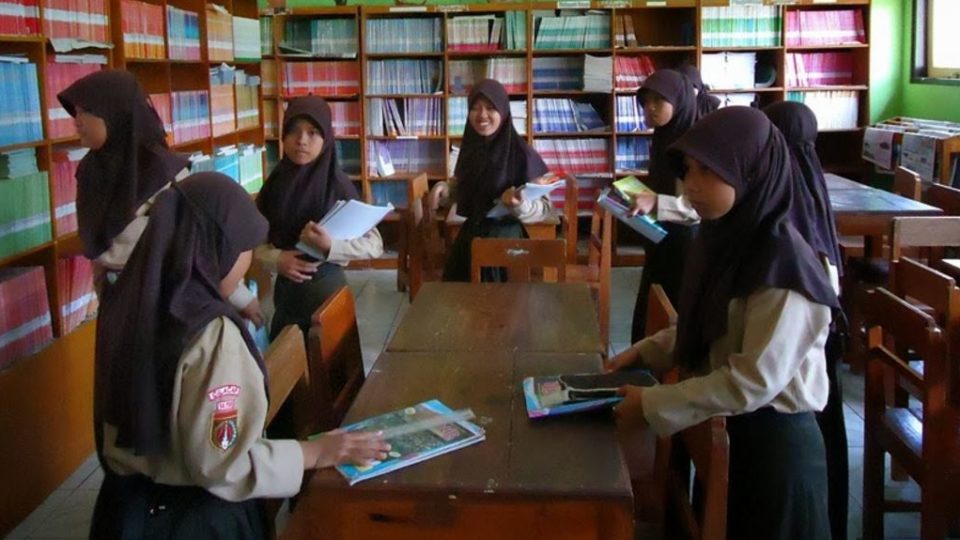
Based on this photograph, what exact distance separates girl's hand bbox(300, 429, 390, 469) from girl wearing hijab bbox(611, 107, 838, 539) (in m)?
0.50

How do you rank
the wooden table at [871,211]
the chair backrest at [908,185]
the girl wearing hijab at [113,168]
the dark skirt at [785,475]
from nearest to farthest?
the dark skirt at [785,475]
the girl wearing hijab at [113,168]
the wooden table at [871,211]
the chair backrest at [908,185]

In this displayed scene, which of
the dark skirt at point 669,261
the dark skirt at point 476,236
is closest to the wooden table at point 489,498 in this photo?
the dark skirt at point 669,261

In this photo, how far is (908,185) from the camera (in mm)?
4742

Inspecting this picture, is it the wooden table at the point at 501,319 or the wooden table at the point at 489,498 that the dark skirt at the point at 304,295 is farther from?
the wooden table at the point at 489,498

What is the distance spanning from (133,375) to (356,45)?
5.44 m

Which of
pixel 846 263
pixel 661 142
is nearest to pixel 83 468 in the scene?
pixel 661 142

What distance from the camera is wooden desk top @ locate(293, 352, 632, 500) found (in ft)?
5.23

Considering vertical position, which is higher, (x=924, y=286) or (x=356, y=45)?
(x=356, y=45)

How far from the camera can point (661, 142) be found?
12.2ft

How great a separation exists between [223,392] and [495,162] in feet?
8.00

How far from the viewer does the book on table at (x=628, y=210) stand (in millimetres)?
3355

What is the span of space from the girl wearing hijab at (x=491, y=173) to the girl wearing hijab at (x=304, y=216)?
0.75 meters

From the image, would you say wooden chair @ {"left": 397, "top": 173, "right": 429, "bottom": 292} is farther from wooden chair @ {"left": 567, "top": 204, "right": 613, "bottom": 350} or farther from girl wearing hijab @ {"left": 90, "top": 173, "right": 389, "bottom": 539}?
girl wearing hijab @ {"left": 90, "top": 173, "right": 389, "bottom": 539}

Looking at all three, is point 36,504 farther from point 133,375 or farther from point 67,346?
point 133,375
